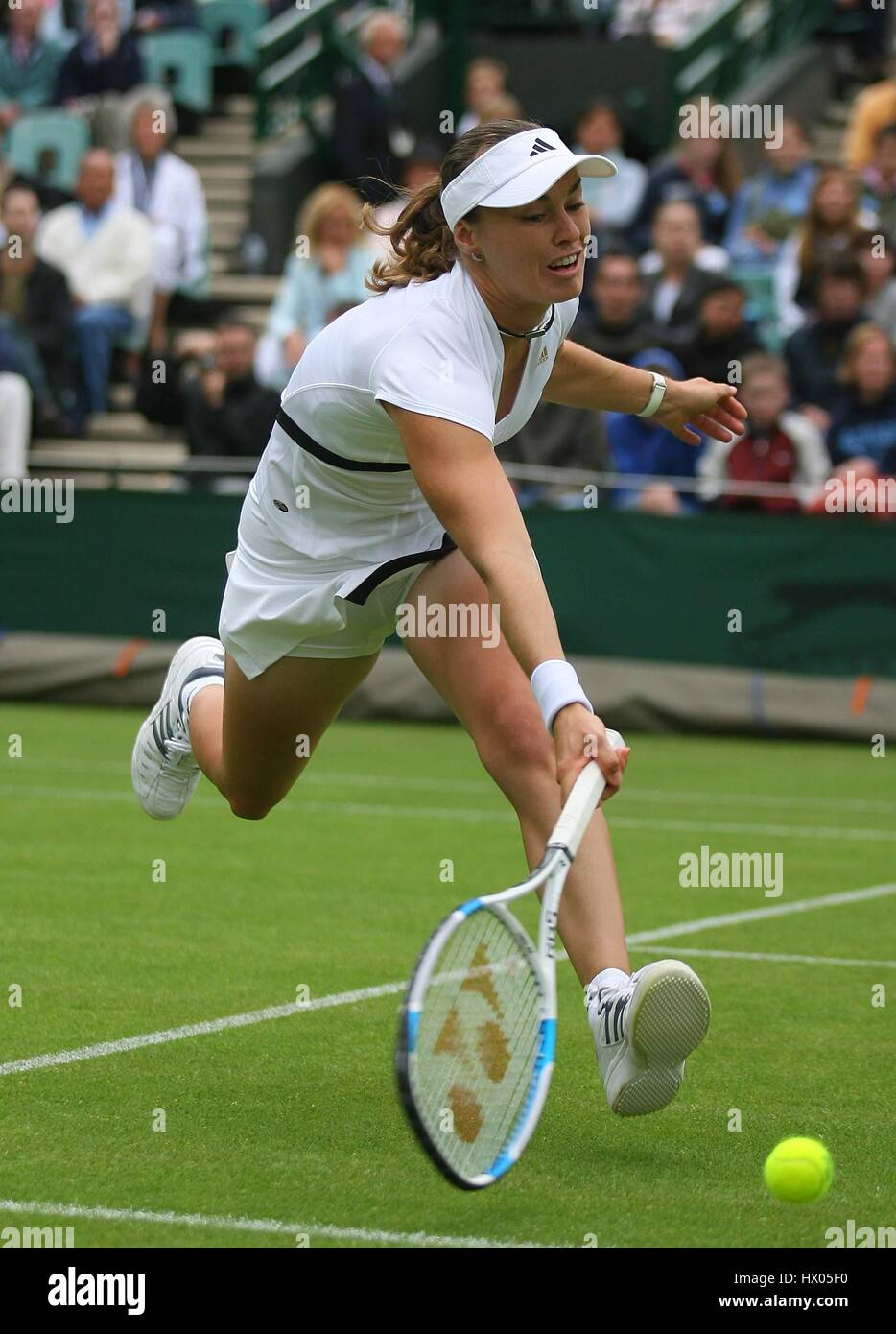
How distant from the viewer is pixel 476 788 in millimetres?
10789

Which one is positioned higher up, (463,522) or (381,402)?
(381,402)

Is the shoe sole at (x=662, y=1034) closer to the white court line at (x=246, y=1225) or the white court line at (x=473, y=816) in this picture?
the white court line at (x=246, y=1225)

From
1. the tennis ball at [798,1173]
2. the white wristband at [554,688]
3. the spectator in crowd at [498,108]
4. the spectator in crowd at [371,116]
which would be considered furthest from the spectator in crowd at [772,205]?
the tennis ball at [798,1173]

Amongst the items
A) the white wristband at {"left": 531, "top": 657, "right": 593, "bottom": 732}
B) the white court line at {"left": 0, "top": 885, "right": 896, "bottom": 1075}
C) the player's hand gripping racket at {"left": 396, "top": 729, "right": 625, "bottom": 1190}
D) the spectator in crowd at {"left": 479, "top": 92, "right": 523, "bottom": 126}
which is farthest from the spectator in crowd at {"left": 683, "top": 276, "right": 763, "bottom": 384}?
the player's hand gripping racket at {"left": 396, "top": 729, "right": 625, "bottom": 1190}

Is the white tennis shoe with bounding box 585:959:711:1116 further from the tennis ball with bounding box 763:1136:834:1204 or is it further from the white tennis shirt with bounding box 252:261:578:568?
the white tennis shirt with bounding box 252:261:578:568

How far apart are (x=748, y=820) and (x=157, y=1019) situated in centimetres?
476

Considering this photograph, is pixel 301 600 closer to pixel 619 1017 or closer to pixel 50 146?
pixel 619 1017

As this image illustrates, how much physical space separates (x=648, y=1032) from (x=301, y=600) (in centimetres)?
140

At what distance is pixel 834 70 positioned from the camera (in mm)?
21188

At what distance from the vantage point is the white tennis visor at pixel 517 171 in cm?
438

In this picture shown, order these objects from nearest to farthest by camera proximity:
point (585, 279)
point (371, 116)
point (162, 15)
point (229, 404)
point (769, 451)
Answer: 1. point (769, 451)
2. point (229, 404)
3. point (585, 279)
4. point (371, 116)
5. point (162, 15)

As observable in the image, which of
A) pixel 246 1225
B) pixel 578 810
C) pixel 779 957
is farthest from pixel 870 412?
pixel 246 1225

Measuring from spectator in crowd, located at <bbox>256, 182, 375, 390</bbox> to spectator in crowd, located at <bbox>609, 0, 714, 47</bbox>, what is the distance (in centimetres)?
605
